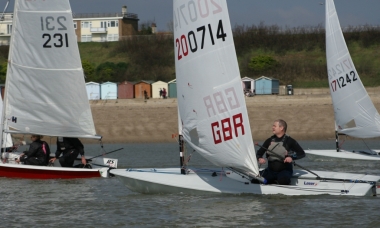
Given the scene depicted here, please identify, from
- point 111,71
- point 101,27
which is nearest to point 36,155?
point 111,71

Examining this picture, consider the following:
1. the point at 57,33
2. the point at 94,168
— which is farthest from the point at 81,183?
the point at 57,33

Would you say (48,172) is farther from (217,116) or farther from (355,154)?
(355,154)

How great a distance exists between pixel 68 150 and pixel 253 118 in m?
22.7

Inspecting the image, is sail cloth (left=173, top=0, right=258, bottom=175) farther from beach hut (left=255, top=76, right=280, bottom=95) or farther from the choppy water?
beach hut (left=255, top=76, right=280, bottom=95)

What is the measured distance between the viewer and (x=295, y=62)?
181 feet

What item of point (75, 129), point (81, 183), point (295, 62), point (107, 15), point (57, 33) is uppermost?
point (107, 15)

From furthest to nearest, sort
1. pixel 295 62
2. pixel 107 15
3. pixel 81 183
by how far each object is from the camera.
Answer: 1. pixel 107 15
2. pixel 295 62
3. pixel 81 183

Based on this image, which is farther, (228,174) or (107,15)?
(107,15)

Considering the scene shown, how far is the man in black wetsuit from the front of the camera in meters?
11.1

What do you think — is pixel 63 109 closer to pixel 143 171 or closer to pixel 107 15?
pixel 143 171

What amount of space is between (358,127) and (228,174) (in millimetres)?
10871

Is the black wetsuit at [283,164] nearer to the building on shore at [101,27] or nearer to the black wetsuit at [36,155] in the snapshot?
the black wetsuit at [36,155]

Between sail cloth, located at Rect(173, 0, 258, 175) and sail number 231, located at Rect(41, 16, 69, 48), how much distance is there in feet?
17.3

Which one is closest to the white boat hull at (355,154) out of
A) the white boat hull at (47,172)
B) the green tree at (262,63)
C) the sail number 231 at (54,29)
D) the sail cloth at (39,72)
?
the sail cloth at (39,72)
